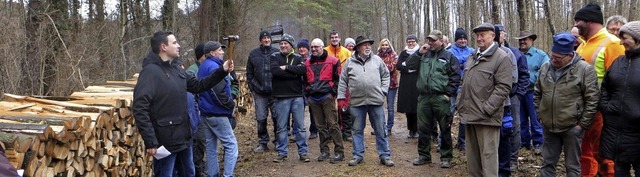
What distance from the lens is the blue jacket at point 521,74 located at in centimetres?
610

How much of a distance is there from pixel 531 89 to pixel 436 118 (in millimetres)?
1476

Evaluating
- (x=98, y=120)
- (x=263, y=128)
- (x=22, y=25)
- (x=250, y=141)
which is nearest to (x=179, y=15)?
(x=22, y=25)

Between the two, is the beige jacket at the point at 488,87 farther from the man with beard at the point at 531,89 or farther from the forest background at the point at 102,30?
the forest background at the point at 102,30

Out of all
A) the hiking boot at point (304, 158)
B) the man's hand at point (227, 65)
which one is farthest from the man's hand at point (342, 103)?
the man's hand at point (227, 65)

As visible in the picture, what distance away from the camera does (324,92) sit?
23.1 feet

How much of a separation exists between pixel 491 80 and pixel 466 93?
284mm

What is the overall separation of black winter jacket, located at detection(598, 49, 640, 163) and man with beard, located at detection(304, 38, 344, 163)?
3.41 m

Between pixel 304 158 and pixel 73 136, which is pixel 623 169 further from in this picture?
pixel 73 136

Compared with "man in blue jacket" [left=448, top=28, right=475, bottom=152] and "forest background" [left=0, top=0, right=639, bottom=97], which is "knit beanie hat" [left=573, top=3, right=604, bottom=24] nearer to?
"man in blue jacket" [left=448, top=28, right=475, bottom=152]

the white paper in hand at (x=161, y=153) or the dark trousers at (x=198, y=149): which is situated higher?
the white paper in hand at (x=161, y=153)

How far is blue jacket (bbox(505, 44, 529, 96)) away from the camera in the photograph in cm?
610

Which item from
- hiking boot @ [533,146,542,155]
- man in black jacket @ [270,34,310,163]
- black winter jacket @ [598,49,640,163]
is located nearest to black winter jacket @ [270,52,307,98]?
man in black jacket @ [270,34,310,163]

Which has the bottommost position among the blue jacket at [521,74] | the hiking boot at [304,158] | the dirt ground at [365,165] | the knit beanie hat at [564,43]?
the dirt ground at [365,165]

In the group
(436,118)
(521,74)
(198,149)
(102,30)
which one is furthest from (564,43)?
(102,30)
